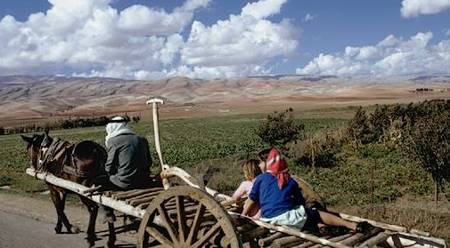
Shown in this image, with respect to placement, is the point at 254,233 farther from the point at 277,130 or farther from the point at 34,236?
the point at 277,130

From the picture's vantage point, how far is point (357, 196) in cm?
1644

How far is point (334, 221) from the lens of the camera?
6.62 meters

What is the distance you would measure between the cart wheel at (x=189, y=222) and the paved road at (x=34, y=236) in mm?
2918

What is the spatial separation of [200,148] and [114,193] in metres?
26.5

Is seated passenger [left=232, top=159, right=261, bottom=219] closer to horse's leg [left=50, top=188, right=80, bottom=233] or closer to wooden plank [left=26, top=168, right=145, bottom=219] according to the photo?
wooden plank [left=26, top=168, right=145, bottom=219]

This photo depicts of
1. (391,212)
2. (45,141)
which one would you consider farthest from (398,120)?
(45,141)

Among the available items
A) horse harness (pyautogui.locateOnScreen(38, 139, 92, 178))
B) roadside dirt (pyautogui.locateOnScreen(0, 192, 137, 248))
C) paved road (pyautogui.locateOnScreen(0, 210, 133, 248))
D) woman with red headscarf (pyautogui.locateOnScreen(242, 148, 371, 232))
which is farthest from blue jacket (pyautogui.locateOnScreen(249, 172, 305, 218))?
horse harness (pyautogui.locateOnScreen(38, 139, 92, 178))

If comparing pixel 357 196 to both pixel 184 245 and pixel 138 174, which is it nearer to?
pixel 138 174

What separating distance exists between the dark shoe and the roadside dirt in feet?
14.4

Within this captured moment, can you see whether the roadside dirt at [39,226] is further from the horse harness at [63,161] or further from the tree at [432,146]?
the tree at [432,146]

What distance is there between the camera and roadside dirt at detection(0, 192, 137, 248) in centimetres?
1003

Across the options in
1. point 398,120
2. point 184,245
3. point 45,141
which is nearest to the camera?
point 184,245

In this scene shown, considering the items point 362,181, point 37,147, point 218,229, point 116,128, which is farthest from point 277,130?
point 218,229

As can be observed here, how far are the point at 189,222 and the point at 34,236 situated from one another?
5.00 m
